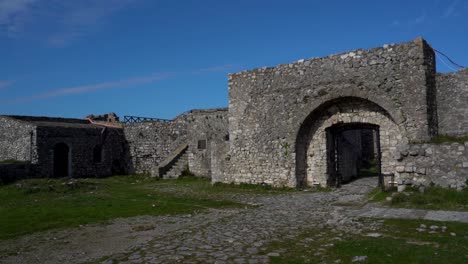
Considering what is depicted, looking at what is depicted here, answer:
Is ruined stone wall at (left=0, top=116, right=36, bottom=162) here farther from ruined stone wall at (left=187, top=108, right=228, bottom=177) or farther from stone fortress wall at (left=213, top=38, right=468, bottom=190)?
stone fortress wall at (left=213, top=38, right=468, bottom=190)

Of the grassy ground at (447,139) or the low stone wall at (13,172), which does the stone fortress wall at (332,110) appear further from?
the low stone wall at (13,172)

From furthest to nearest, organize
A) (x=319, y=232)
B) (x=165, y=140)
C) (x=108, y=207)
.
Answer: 1. (x=165, y=140)
2. (x=108, y=207)
3. (x=319, y=232)

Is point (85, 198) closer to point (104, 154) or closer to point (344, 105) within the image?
point (344, 105)

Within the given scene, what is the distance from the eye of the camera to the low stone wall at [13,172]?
22516 mm

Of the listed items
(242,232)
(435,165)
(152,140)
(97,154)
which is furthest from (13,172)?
(435,165)

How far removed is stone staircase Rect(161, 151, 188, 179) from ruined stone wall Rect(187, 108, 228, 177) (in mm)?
495

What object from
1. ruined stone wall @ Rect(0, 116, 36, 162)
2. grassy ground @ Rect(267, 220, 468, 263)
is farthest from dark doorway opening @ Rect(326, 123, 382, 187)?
ruined stone wall @ Rect(0, 116, 36, 162)

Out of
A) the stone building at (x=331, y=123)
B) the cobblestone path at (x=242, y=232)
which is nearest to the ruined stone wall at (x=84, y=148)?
the stone building at (x=331, y=123)

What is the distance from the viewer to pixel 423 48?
13.8 metres

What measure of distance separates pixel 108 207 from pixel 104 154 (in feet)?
56.7

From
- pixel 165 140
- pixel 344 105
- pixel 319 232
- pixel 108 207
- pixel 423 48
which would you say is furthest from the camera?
pixel 165 140

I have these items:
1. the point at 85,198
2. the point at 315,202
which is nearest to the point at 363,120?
the point at 315,202

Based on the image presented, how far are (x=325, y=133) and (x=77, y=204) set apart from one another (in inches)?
391

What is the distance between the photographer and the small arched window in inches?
1140
